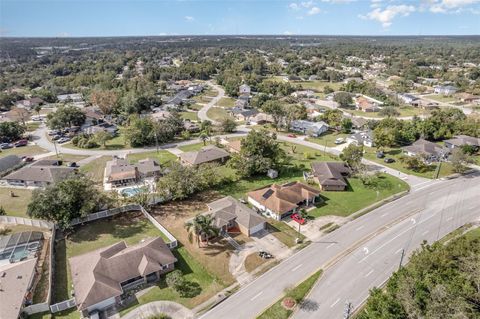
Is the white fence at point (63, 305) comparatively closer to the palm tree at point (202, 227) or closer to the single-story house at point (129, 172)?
the palm tree at point (202, 227)

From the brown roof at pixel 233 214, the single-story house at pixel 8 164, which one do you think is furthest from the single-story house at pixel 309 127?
the single-story house at pixel 8 164

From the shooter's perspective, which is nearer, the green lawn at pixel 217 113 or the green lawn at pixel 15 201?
the green lawn at pixel 15 201

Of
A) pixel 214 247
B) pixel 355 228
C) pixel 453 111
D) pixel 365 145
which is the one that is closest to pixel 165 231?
pixel 214 247

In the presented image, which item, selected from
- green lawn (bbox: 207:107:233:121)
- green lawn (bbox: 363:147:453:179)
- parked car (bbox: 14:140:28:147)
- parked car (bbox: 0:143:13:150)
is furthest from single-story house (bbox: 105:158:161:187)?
green lawn (bbox: 363:147:453:179)

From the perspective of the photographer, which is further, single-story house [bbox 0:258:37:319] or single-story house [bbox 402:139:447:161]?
single-story house [bbox 402:139:447:161]

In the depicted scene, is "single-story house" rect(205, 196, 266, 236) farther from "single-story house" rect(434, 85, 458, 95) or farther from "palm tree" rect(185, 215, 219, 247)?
"single-story house" rect(434, 85, 458, 95)

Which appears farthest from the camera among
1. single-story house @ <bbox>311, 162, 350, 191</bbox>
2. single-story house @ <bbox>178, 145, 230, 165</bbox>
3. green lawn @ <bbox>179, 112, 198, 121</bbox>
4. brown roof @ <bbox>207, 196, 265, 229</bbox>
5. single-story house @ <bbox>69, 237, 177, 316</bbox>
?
green lawn @ <bbox>179, 112, 198, 121</bbox>

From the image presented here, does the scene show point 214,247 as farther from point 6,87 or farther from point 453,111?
point 6,87

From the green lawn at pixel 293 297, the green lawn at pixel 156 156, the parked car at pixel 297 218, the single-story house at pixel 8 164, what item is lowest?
the green lawn at pixel 293 297
